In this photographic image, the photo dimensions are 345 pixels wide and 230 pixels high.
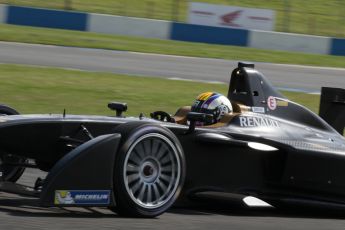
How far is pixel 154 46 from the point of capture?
24.9m

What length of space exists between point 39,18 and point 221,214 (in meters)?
21.0

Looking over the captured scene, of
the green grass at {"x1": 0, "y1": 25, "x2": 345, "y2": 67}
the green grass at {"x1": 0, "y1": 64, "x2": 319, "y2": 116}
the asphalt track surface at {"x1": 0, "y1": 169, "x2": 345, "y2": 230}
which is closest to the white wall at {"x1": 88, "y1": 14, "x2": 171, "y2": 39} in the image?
the green grass at {"x1": 0, "y1": 25, "x2": 345, "y2": 67}

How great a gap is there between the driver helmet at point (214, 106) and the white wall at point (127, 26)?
66.2 ft

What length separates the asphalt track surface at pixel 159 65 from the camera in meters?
18.7

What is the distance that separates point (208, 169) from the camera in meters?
6.78

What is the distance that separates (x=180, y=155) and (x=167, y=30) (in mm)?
21260

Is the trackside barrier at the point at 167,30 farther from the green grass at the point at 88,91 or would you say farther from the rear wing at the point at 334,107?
the rear wing at the point at 334,107

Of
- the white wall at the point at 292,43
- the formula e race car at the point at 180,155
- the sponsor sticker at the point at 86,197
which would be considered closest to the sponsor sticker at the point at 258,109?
the formula e race car at the point at 180,155

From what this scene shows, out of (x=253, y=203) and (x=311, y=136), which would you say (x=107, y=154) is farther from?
(x=311, y=136)

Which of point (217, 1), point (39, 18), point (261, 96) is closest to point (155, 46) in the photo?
point (39, 18)

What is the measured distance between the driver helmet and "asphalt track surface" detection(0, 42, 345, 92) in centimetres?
1094

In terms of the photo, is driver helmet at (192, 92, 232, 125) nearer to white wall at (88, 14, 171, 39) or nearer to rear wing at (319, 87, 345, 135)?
rear wing at (319, 87, 345, 135)

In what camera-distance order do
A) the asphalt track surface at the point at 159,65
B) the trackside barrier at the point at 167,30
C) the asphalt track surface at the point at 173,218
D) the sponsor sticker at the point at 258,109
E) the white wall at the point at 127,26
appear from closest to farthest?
the asphalt track surface at the point at 173,218
the sponsor sticker at the point at 258,109
the asphalt track surface at the point at 159,65
the trackside barrier at the point at 167,30
the white wall at the point at 127,26

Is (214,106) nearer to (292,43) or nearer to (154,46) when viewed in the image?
(154,46)
